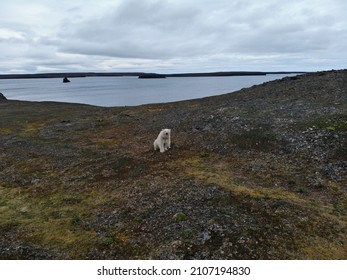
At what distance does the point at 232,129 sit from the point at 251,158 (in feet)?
22.7

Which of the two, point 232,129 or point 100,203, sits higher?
point 232,129

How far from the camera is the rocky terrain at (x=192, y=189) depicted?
1297 centimetres

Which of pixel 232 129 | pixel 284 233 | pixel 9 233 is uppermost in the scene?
pixel 232 129

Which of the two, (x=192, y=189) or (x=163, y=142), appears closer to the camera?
(x=192, y=189)

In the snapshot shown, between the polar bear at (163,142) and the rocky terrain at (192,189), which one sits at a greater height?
the polar bear at (163,142)

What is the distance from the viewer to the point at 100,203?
57.7 ft

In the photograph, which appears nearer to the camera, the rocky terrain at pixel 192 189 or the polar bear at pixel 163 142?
the rocky terrain at pixel 192 189

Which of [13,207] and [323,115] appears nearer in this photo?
[13,207]

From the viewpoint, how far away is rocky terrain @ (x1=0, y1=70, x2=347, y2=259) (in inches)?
511

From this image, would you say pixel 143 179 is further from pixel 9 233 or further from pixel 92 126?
pixel 92 126

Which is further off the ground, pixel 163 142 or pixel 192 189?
pixel 163 142

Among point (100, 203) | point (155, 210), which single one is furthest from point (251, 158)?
point (100, 203)

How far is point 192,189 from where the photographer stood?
17.8 metres
